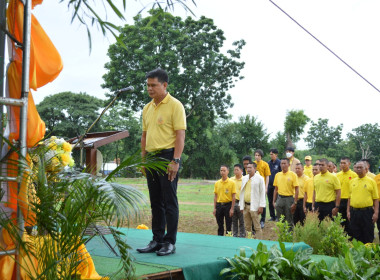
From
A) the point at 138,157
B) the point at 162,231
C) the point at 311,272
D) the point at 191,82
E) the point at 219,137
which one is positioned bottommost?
the point at 311,272

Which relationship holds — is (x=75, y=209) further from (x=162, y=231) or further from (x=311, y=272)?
(x=311, y=272)

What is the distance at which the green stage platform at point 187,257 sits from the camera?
12.2 ft

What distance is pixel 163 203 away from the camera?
4.33m

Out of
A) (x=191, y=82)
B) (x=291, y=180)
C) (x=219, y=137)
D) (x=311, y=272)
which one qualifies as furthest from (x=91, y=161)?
(x=219, y=137)

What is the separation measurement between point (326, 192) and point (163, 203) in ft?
17.8

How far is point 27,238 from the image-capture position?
2787mm

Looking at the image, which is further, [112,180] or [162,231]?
[162,231]

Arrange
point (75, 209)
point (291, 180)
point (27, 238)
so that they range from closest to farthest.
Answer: point (75, 209) → point (27, 238) → point (291, 180)

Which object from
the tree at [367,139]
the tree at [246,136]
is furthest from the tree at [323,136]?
the tree at [246,136]

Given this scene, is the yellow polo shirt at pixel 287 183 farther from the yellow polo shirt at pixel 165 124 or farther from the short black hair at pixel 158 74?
the short black hair at pixel 158 74

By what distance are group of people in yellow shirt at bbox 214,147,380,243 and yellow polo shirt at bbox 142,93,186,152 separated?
4789 mm

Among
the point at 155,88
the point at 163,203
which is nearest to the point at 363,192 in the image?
the point at 163,203

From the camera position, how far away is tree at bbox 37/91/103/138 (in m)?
38.2

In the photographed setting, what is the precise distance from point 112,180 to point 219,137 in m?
40.4
